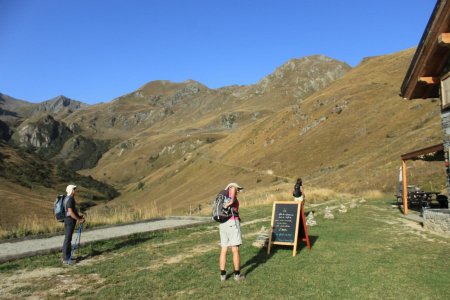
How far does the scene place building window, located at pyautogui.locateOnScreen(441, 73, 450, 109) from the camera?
13680mm

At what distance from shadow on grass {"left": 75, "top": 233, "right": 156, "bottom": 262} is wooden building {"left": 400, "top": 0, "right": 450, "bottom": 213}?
10.4 m

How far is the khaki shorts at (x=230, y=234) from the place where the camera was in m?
8.25

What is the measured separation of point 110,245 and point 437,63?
41.3 ft

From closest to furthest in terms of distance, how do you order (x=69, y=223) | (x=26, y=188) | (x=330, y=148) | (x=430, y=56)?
(x=69, y=223), (x=430, y=56), (x=26, y=188), (x=330, y=148)

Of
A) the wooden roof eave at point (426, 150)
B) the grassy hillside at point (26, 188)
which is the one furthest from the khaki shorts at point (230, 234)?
the grassy hillside at point (26, 188)

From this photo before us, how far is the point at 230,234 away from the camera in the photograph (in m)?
8.29

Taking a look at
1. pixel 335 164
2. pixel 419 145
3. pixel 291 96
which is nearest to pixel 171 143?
pixel 291 96

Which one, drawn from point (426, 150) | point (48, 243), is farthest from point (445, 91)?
point (48, 243)

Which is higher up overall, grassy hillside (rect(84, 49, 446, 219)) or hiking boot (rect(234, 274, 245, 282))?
grassy hillside (rect(84, 49, 446, 219))

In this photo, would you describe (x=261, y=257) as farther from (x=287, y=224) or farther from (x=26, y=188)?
(x=26, y=188)

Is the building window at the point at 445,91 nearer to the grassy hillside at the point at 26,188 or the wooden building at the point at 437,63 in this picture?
the wooden building at the point at 437,63

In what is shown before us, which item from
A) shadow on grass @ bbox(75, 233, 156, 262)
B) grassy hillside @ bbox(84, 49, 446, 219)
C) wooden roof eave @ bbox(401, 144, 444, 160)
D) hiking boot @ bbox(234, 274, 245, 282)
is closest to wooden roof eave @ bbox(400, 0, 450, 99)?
wooden roof eave @ bbox(401, 144, 444, 160)

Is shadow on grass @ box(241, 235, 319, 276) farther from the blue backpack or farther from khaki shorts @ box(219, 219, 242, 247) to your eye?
the blue backpack

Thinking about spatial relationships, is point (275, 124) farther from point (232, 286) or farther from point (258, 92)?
point (258, 92)
